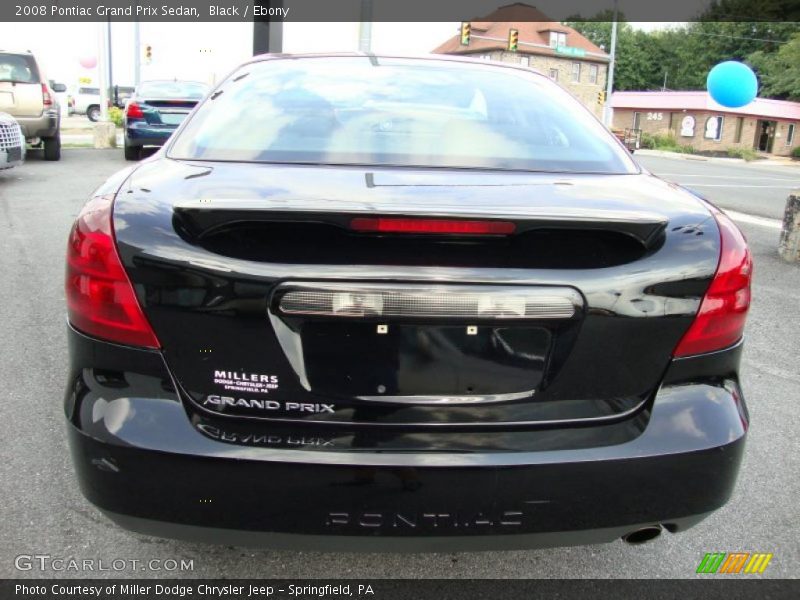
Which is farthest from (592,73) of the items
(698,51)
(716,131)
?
A: (716,131)

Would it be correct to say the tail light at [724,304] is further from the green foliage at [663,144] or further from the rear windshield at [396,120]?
the green foliage at [663,144]

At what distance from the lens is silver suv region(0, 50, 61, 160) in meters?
12.9

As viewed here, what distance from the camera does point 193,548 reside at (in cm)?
239

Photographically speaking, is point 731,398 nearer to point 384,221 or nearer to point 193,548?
point 384,221

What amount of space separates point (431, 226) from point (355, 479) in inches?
24.0

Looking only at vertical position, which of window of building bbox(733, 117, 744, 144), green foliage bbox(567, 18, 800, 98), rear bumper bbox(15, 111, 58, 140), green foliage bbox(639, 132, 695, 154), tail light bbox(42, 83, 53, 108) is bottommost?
green foliage bbox(639, 132, 695, 154)

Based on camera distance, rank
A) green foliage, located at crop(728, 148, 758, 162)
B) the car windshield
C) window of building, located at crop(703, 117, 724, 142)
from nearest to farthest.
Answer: the car windshield → green foliage, located at crop(728, 148, 758, 162) → window of building, located at crop(703, 117, 724, 142)

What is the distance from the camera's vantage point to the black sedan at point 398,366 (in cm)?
169

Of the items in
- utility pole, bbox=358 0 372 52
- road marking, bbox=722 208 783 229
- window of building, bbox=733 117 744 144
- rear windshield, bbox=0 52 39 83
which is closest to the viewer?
road marking, bbox=722 208 783 229

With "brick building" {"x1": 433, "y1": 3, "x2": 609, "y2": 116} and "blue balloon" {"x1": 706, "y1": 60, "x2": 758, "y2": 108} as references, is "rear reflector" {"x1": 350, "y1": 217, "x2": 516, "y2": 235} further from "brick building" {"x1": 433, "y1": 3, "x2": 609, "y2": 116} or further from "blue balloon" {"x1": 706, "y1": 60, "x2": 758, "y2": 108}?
"brick building" {"x1": 433, "y1": 3, "x2": 609, "y2": 116}

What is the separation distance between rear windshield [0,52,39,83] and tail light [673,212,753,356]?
→ 45.8ft

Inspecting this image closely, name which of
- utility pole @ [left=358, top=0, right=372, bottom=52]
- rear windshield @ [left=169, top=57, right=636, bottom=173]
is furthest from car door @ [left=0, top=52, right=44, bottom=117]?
rear windshield @ [left=169, top=57, right=636, bottom=173]

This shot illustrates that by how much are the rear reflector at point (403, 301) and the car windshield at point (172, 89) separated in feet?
41.8

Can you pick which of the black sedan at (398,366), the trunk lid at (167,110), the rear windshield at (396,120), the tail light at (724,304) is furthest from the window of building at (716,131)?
the black sedan at (398,366)
